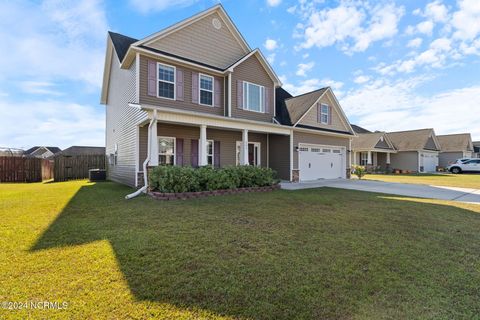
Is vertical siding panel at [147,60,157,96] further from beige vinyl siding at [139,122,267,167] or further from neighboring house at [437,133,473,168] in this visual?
neighboring house at [437,133,473,168]

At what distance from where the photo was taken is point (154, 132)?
28.5ft

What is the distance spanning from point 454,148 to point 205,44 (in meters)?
38.1

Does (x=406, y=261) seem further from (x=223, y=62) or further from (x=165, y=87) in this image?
(x=223, y=62)

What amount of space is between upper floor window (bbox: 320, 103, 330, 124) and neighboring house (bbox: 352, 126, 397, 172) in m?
12.4

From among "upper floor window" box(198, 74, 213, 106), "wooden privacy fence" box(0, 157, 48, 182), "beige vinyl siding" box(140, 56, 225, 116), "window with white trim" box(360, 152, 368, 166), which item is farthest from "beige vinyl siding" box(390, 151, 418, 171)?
"wooden privacy fence" box(0, 157, 48, 182)

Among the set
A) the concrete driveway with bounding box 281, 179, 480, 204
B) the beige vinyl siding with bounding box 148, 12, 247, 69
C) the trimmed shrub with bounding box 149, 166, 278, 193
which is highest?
the beige vinyl siding with bounding box 148, 12, 247, 69

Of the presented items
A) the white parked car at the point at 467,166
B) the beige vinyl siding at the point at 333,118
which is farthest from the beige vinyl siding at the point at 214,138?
the white parked car at the point at 467,166

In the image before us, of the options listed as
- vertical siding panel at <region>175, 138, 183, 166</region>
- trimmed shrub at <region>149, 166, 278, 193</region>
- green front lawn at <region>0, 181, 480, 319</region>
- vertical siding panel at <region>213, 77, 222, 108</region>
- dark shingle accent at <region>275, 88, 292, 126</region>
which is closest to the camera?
green front lawn at <region>0, 181, 480, 319</region>

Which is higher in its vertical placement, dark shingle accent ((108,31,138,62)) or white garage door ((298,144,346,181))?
dark shingle accent ((108,31,138,62))

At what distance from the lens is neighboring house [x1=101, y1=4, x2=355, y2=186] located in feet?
32.6

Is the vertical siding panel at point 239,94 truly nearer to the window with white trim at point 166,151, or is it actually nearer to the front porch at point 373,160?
the window with white trim at point 166,151

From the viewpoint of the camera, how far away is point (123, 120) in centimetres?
1222

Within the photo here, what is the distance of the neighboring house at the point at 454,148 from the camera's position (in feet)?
105

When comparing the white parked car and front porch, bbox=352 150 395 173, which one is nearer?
the white parked car
